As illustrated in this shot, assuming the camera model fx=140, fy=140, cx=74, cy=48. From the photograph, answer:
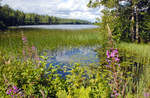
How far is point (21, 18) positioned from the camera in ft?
298

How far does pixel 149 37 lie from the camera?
599 inches

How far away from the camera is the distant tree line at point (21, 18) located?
2475 inches

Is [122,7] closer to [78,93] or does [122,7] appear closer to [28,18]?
[78,93]

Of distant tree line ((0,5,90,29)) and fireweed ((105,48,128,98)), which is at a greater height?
distant tree line ((0,5,90,29))

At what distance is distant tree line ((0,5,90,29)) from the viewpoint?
6287cm

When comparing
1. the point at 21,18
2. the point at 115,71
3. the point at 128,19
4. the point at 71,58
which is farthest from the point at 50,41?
the point at 21,18

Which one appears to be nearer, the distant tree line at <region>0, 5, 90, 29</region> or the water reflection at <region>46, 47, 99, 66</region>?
the water reflection at <region>46, 47, 99, 66</region>

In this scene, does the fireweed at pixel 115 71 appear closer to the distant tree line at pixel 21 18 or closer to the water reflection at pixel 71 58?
the water reflection at pixel 71 58

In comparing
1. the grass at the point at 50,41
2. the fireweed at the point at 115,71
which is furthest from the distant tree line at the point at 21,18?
the fireweed at the point at 115,71

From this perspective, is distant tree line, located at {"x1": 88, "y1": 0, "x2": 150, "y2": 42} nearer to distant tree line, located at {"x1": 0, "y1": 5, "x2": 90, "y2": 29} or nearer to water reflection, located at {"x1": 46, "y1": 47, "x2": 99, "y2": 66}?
water reflection, located at {"x1": 46, "y1": 47, "x2": 99, "y2": 66}

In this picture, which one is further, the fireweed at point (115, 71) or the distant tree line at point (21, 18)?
the distant tree line at point (21, 18)

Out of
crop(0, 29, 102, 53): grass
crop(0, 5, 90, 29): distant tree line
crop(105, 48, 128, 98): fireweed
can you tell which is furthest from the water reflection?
crop(0, 5, 90, 29): distant tree line

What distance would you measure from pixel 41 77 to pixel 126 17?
14.5 meters

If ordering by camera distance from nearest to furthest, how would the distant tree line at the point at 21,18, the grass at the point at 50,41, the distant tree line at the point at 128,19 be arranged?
the grass at the point at 50,41 < the distant tree line at the point at 128,19 < the distant tree line at the point at 21,18
